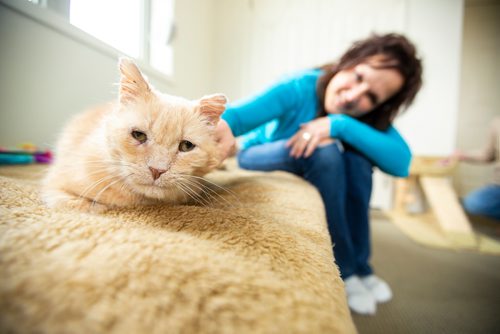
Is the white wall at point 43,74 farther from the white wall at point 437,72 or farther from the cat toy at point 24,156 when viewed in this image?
the white wall at point 437,72

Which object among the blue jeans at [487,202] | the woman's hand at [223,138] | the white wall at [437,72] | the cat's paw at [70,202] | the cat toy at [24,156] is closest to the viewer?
the cat's paw at [70,202]

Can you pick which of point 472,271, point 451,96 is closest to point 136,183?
point 472,271

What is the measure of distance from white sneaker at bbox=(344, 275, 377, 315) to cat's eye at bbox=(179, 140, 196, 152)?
90 cm

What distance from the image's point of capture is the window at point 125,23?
560mm

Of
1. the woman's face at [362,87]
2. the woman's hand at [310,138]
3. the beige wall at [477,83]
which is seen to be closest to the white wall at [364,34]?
the beige wall at [477,83]

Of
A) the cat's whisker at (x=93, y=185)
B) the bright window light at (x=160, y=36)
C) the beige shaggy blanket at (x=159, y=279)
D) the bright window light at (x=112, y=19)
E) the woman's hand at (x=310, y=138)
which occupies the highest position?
the bright window light at (x=160, y=36)

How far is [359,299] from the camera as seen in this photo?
0.94 meters

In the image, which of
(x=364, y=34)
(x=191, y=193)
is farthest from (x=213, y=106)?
(x=364, y=34)

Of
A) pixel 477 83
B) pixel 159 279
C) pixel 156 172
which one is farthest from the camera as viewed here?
pixel 477 83

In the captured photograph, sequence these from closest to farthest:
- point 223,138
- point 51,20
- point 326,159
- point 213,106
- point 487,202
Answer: point 213,106, point 223,138, point 326,159, point 51,20, point 487,202

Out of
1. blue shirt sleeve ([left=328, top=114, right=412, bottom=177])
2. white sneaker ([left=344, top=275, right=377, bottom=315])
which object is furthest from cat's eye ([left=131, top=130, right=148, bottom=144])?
white sneaker ([left=344, top=275, right=377, bottom=315])

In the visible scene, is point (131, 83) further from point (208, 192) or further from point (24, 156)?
point (24, 156)

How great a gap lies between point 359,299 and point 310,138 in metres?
0.71

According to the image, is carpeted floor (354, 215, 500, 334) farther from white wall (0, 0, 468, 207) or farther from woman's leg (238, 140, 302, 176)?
white wall (0, 0, 468, 207)
